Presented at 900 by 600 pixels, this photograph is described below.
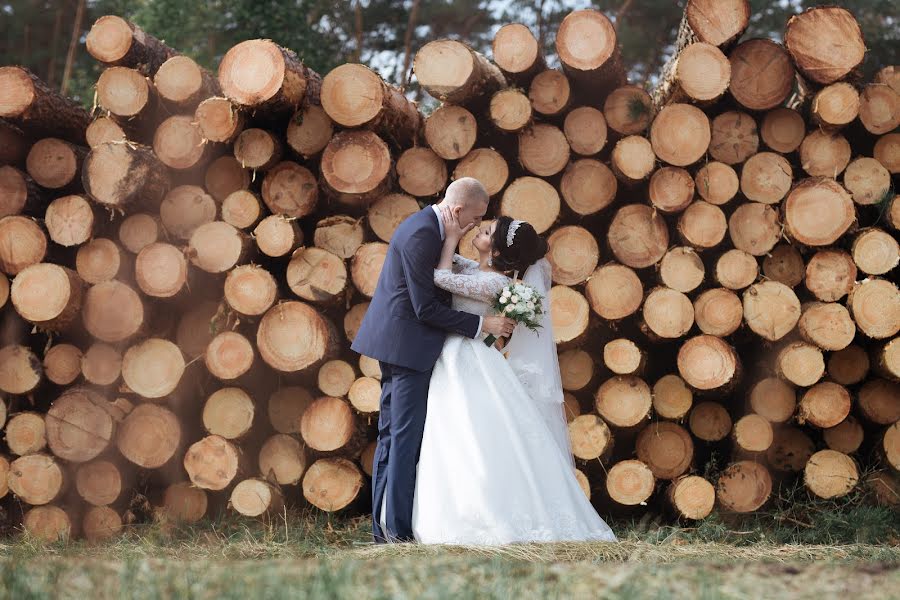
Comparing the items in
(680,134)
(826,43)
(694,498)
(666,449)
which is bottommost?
(694,498)

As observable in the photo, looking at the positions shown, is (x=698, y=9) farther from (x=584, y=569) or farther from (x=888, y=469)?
(x=584, y=569)

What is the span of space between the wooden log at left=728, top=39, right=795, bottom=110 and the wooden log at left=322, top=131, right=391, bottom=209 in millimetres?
1863

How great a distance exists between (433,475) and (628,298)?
4.81 feet

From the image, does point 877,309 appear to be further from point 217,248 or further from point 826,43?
point 217,248

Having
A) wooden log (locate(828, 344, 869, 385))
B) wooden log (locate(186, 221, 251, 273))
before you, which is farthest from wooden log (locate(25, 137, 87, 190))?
wooden log (locate(828, 344, 869, 385))

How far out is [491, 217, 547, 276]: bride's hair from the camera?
12.7 feet

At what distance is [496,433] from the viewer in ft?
12.0

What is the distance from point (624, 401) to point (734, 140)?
58.6 inches

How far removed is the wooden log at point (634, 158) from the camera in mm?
4457

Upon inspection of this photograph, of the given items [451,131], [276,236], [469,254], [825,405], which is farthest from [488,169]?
[825,405]

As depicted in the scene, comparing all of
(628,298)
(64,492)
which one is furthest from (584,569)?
(64,492)

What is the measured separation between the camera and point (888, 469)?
4480 mm

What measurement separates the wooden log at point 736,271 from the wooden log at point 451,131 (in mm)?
1446

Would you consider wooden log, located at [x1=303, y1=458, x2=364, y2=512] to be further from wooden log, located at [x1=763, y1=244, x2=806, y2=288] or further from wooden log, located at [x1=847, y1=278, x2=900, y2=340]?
wooden log, located at [x1=847, y1=278, x2=900, y2=340]
